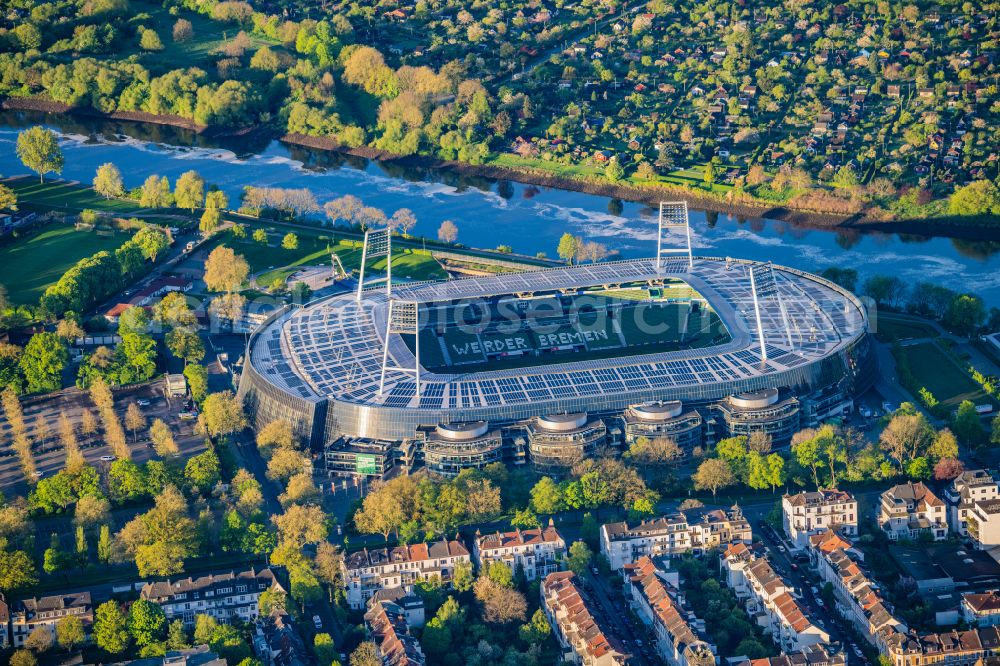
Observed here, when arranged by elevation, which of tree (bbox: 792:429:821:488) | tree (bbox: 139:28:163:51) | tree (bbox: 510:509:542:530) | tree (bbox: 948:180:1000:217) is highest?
tree (bbox: 948:180:1000:217)

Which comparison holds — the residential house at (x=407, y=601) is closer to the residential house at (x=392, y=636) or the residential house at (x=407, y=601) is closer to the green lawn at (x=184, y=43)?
the residential house at (x=392, y=636)

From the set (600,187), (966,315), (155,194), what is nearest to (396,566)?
(966,315)

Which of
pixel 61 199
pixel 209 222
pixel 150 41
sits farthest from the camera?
pixel 150 41

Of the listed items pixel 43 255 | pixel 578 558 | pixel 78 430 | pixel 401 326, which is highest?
pixel 401 326

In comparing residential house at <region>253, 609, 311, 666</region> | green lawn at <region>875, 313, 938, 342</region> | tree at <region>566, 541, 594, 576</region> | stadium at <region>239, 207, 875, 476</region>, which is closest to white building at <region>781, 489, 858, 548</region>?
stadium at <region>239, 207, 875, 476</region>

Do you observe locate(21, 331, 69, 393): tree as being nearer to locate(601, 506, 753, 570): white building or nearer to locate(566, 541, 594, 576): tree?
locate(566, 541, 594, 576): tree

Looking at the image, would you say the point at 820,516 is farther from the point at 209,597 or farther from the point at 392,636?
the point at 209,597
